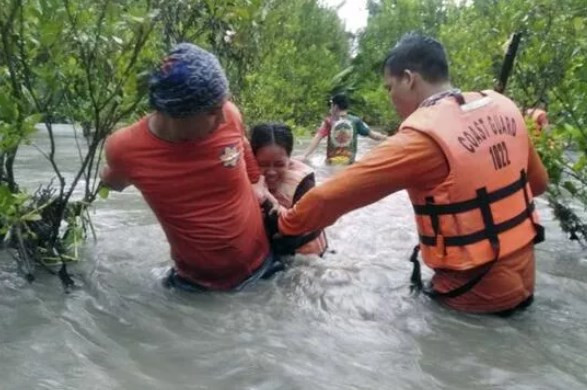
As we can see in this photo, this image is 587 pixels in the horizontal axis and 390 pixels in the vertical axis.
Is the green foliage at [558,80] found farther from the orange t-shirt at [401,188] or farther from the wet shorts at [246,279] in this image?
the wet shorts at [246,279]

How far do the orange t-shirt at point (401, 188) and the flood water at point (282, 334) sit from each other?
0.17 metres

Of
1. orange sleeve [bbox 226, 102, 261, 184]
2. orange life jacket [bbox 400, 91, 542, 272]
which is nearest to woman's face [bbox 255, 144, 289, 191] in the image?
orange sleeve [bbox 226, 102, 261, 184]

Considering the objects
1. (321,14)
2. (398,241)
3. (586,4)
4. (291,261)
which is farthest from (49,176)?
(321,14)

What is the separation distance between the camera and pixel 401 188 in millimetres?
3662

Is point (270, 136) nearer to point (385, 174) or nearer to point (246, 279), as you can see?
point (246, 279)

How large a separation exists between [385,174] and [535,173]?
1182mm

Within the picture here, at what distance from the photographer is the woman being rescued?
4871 millimetres

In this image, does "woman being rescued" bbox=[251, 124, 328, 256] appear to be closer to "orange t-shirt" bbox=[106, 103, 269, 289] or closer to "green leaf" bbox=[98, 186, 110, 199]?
"orange t-shirt" bbox=[106, 103, 269, 289]

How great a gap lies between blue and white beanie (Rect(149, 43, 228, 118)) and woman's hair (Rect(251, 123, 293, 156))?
115 centimetres

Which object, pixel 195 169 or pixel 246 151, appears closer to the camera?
pixel 195 169

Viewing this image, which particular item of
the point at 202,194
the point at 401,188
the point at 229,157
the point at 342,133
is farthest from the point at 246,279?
the point at 342,133

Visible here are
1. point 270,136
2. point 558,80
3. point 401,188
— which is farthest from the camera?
point 558,80

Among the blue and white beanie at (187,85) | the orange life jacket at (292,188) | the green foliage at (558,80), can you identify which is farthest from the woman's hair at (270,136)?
the green foliage at (558,80)

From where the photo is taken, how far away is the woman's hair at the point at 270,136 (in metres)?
4.84
